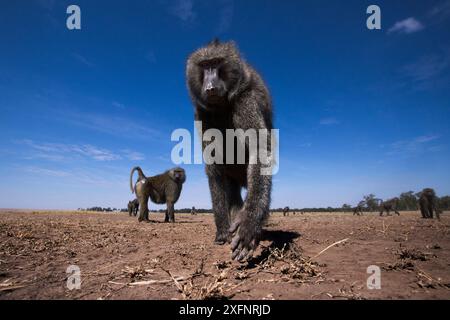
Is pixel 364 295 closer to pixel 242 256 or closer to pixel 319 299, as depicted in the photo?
pixel 319 299

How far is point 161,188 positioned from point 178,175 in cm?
97

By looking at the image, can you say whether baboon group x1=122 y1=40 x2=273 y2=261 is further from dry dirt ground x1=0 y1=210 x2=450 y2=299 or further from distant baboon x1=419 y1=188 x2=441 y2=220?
distant baboon x1=419 y1=188 x2=441 y2=220

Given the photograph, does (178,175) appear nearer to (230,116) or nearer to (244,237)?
(230,116)

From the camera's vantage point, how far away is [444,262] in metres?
2.97

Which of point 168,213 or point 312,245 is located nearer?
point 312,245

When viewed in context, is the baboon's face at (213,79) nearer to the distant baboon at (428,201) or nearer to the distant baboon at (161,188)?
the distant baboon at (161,188)

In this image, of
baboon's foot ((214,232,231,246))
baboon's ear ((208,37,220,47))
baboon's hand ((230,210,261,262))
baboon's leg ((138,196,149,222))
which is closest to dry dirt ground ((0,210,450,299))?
baboon's hand ((230,210,261,262))

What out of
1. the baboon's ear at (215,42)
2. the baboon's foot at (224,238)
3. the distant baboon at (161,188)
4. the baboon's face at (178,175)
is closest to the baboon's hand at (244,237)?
the baboon's foot at (224,238)

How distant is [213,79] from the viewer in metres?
4.29

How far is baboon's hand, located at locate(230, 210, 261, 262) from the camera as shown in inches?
122
